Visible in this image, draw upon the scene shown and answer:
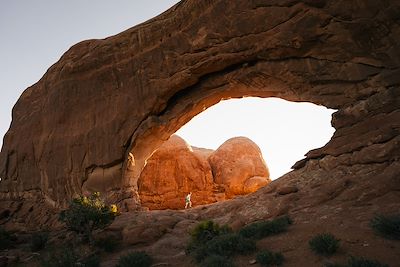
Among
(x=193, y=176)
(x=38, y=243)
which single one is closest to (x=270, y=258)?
(x=38, y=243)

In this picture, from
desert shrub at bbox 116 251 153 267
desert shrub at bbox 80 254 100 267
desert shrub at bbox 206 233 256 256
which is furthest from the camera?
desert shrub at bbox 80 254 100 267

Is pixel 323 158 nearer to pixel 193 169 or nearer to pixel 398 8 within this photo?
pixel 398 8

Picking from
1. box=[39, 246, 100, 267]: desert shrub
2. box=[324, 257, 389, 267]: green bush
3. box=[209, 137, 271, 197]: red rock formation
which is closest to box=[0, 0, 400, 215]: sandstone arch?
box=[324, 257, 389, 267]: green bush

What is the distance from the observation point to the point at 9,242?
53.5 feet

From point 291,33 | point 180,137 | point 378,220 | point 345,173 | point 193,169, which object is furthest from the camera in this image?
point 180,137

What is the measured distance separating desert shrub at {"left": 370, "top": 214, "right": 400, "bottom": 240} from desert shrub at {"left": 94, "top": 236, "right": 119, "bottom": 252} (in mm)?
9823

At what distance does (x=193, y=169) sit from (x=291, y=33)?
2080cm

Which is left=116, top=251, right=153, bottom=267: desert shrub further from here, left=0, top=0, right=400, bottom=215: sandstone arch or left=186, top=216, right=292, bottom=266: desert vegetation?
left=0, top=0, right=400, bottom=215: sandstone arch

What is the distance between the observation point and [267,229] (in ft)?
35.4

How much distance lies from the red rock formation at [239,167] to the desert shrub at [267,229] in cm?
2220

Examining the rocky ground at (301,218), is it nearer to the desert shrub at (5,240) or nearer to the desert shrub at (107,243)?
the desert shrub at (107,243)

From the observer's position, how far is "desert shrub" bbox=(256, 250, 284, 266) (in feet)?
27.8

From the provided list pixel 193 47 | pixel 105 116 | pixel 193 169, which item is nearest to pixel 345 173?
pixel 193 47

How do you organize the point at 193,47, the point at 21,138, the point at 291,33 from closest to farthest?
the point at 291,33 → the point at 193,47 → the point at 21,138
